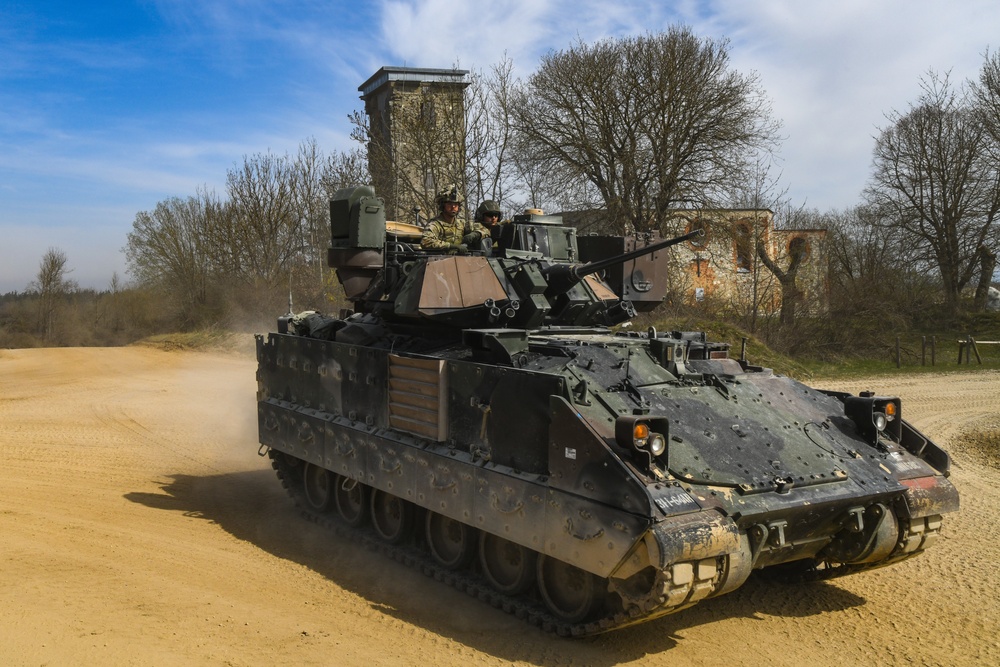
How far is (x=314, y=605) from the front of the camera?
7230 mm

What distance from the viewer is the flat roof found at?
2728cm

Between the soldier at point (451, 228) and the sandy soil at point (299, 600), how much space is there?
362 centimetres

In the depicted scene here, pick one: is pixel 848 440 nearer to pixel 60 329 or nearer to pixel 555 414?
pixel 555 414

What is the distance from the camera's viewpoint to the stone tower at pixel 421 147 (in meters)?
25.8

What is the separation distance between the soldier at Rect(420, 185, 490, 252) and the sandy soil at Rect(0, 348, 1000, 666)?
362cm

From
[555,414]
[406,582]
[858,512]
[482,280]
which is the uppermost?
[482,280]

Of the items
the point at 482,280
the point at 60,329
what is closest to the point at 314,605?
the point at 482,280

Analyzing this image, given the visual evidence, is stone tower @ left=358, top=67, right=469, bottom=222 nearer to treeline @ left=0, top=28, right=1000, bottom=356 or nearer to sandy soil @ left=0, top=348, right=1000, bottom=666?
treeline @ left=0, top=28, right=1000, bottom=356

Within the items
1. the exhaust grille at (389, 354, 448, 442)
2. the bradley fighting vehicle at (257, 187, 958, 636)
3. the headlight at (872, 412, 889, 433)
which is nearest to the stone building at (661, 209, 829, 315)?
the bradley fighting vehicle at (257, 187, 958, 636)

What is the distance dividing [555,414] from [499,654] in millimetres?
1750

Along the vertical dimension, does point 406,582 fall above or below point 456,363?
below

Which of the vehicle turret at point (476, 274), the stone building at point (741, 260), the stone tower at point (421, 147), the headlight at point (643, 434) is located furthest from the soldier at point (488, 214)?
the stone building at point (741, 260)

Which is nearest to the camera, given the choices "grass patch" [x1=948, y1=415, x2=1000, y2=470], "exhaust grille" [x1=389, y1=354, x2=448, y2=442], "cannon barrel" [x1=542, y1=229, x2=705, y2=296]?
"exhaust grille" [x1=389, y1=354, x2=448, y2=442]

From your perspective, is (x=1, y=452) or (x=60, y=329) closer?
(x=1, y=452)
